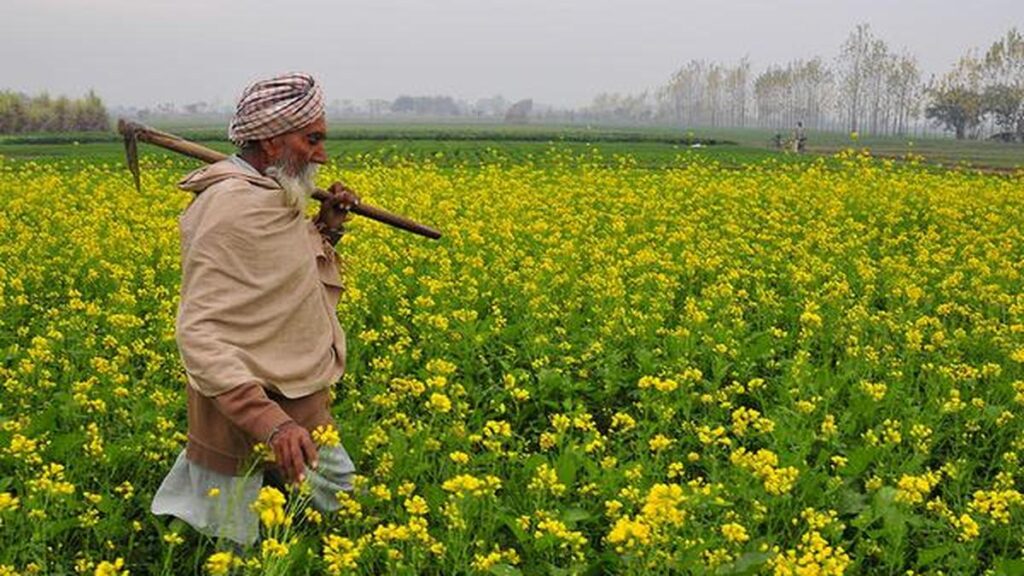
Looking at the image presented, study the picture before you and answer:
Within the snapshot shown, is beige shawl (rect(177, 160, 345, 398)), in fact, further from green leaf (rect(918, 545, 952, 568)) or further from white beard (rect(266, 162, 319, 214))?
green leaf (rect(918, 545, 952, 568))

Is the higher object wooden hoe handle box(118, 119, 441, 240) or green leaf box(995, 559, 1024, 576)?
wooden hoe handle box(118, 119, 441, 240)

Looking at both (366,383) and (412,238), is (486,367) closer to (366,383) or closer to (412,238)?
(366,383)

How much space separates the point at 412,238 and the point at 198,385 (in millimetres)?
6570

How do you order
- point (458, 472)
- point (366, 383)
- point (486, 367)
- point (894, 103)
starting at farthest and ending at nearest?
point (894, 103), point (486, 367), point (366, 383), point (458, 472)

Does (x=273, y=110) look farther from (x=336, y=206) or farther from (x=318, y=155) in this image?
(x=336, y=206)

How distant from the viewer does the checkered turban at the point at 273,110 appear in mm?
3348

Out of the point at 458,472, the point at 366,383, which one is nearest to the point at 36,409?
the point at 366,383

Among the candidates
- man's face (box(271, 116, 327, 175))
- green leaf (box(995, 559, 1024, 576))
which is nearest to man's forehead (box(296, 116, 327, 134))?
man's face (box(271, 116, 327, 175))

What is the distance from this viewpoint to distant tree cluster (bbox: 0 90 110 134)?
72750 mm

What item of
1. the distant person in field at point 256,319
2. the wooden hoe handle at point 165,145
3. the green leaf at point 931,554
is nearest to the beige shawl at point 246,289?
the distant person in field at point 256,319

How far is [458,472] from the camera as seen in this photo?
4.18 metres

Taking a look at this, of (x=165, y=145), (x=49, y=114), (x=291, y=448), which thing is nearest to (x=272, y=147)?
(x=165, y=145)

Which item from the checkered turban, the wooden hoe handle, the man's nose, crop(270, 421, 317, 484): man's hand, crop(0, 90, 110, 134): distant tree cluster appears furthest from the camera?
crop(0, 90, 110, 134): distant tree cluster

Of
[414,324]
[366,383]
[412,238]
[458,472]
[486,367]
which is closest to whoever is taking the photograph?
[458,472]
